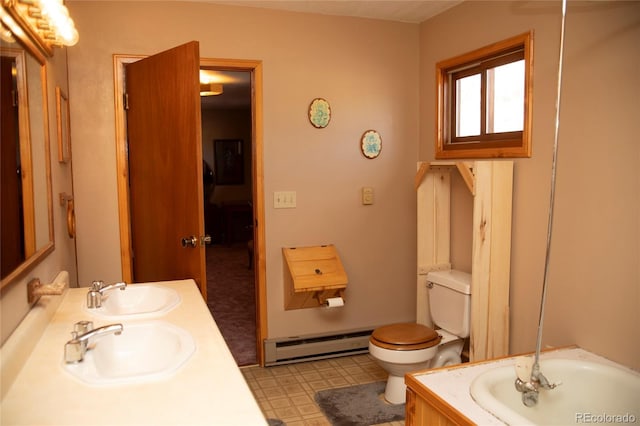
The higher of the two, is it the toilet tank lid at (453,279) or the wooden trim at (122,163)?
the wooden trim at (122,163)

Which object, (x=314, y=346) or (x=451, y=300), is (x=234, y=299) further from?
(x=451, y=300)

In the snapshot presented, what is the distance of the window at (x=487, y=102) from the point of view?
8.98 feet

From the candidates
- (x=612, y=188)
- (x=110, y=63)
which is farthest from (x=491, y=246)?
(x=110, y=63)

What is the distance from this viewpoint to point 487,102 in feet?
10.2

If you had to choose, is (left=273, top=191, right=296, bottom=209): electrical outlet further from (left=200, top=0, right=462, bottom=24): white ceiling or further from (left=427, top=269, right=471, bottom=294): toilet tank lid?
(left=200, top=0, right=462, bottom=24): white ceiling

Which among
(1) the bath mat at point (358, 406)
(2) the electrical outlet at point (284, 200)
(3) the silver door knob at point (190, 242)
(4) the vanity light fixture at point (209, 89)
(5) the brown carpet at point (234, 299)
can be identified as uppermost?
(4) the vanity light fixture at point (209, 89)

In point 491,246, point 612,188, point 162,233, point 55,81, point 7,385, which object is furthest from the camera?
point 162,233

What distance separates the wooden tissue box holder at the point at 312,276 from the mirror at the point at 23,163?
5.46ft

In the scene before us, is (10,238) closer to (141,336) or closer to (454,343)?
(141,336)

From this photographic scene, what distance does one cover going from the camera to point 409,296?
3861 mm

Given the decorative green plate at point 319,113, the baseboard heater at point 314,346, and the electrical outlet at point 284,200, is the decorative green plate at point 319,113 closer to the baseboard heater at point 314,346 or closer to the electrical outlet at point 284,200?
the electrical outlet at point 284,200

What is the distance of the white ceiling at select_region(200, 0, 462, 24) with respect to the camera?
126 inches

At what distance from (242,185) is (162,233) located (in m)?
6.25

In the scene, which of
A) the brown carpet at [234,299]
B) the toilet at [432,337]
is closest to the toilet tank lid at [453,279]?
the toilet at [432,337]
